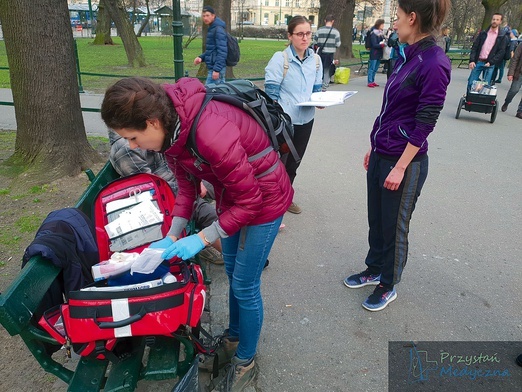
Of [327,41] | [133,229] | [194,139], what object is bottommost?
[133,229]

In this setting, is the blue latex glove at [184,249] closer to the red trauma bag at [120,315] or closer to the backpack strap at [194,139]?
the red trauma bag at [120,315]

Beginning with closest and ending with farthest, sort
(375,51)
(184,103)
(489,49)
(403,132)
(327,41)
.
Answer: (184,103)
(403,132)
(489,49)
(327,41)
(375,51)

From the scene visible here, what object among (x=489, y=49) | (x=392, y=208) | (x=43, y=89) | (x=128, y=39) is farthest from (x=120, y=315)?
(x=128, y=39)

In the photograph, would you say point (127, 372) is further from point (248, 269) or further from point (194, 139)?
point (194, 139)

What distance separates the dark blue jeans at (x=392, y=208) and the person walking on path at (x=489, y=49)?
772cm

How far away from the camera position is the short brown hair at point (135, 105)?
1.61 m

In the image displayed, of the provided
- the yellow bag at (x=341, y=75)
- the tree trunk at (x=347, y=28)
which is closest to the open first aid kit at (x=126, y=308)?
the yellow bag at (x=341, y=75)

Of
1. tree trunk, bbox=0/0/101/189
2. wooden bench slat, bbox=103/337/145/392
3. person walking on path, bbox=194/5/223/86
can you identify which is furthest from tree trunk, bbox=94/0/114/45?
wooden bench slat, bbox=103/337/145/392

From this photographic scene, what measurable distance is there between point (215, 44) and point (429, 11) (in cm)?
624

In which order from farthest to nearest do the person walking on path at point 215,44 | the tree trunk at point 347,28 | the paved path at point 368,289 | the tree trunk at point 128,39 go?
the tree trunk at point 347,28, the tree trunk at point 128,39, the person walking on path at point 215,44, the paved path at point 368,289

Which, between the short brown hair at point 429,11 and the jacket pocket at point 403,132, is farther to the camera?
the jacket pocket at point 403,132

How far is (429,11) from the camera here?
225 centimetres

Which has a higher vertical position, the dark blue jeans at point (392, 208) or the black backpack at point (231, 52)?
the black backpack at point (231, 52)

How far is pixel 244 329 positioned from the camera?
2258mm
